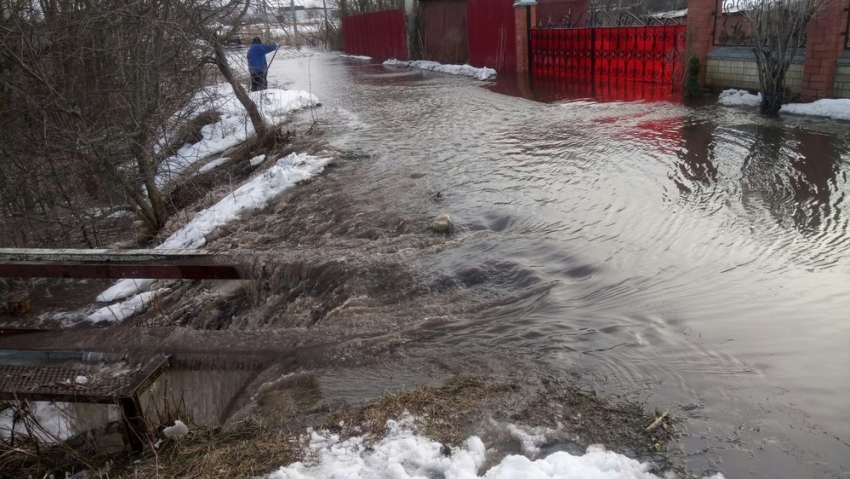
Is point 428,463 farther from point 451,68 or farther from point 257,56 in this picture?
point 451,68

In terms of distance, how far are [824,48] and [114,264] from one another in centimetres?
1062

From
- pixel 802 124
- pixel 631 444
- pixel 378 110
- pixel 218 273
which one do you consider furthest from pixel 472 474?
pixel 378 110

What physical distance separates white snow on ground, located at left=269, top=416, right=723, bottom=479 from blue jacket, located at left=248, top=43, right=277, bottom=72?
1344 centimetres

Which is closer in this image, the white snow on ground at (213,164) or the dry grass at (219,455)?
the dry grass at (219,455)

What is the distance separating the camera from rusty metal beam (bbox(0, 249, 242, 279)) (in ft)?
19.5

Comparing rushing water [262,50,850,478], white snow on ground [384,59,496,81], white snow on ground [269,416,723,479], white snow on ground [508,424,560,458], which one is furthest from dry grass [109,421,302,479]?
white snow on ground [384,59,496,81]

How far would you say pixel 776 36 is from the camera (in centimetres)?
989

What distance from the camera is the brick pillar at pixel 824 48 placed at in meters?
9.64

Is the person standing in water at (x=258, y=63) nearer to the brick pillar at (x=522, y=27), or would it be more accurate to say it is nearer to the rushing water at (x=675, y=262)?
the rushing water at (x=675, y=262)

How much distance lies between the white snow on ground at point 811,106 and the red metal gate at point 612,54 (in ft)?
6.70

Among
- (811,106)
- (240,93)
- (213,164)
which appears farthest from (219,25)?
(811,106)

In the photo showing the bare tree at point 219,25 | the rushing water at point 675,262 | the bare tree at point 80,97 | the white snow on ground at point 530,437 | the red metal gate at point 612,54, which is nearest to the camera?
the white snow on ground at point 530,437

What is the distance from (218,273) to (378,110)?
9349 mm

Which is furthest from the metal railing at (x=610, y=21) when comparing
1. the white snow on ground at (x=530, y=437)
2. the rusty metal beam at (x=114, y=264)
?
the white snow on ground at (x=530, y=437)
